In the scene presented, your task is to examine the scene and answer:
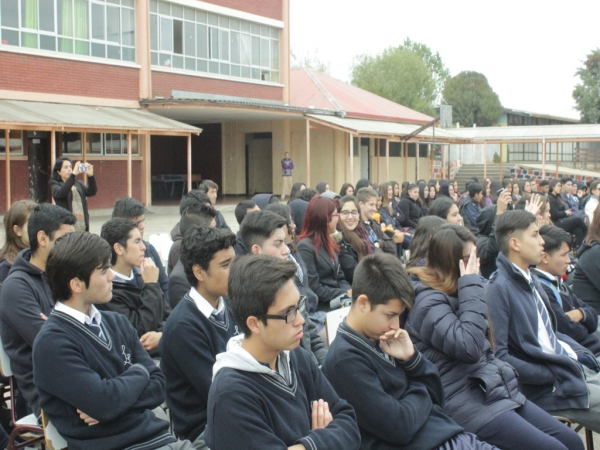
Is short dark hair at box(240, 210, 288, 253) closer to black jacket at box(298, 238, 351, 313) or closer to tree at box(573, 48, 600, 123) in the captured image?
black jacket at box(298, 238, 351, 313)

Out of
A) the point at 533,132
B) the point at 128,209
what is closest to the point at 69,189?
the point at 128,209

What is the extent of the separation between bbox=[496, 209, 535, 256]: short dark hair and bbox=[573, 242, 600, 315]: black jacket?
1.48m

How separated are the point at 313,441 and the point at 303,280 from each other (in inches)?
107

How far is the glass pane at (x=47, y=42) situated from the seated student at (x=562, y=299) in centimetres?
1705

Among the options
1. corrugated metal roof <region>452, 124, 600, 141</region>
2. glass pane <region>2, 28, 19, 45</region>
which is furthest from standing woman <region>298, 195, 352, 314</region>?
corrugated metal roof <region>452, 124, 600, 141</region>

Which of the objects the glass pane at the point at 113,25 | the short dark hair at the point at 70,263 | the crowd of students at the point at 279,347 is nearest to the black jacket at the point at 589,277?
the crowd of students at the point at 279,347

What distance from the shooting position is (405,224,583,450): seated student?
3.34 m

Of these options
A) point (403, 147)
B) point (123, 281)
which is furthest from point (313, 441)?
point (403, 147)

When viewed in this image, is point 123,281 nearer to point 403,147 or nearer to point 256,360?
point 256,360

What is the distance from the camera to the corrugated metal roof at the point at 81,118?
610 inches

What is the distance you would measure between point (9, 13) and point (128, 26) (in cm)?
418

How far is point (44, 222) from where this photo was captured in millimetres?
4125

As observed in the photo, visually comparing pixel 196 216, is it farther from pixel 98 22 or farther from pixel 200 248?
pixel 98 22

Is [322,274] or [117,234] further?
[322,274]
